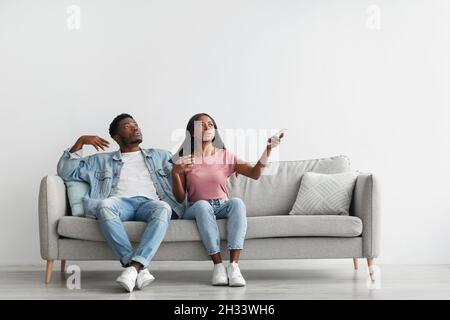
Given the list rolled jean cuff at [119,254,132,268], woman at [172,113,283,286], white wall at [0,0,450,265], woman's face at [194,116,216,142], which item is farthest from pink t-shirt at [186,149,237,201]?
white wall at [0,0,450,265]

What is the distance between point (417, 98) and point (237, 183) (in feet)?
5.00

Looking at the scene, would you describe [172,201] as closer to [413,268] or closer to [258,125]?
[258,125]

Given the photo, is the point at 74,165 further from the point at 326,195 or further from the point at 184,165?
the point at 326,195

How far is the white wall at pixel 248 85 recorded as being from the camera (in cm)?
514

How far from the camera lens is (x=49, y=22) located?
204 inches

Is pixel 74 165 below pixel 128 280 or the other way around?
the other way around

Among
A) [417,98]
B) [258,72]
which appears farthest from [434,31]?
[258,72]

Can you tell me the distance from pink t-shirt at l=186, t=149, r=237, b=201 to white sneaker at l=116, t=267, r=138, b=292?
746 millimetres

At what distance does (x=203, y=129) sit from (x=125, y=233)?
82 centimetres

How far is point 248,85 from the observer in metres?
5.17

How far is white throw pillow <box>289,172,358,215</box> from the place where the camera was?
4273 millimetres

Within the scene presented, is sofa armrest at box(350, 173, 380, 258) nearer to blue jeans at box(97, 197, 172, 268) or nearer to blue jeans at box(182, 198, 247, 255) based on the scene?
blue jeans at box(182, 198, 247, 255)

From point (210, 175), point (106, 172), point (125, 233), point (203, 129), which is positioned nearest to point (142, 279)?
point (125, 233)

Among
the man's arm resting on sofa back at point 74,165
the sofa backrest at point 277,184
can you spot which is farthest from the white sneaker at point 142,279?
the sofa backrest at point 277,184
